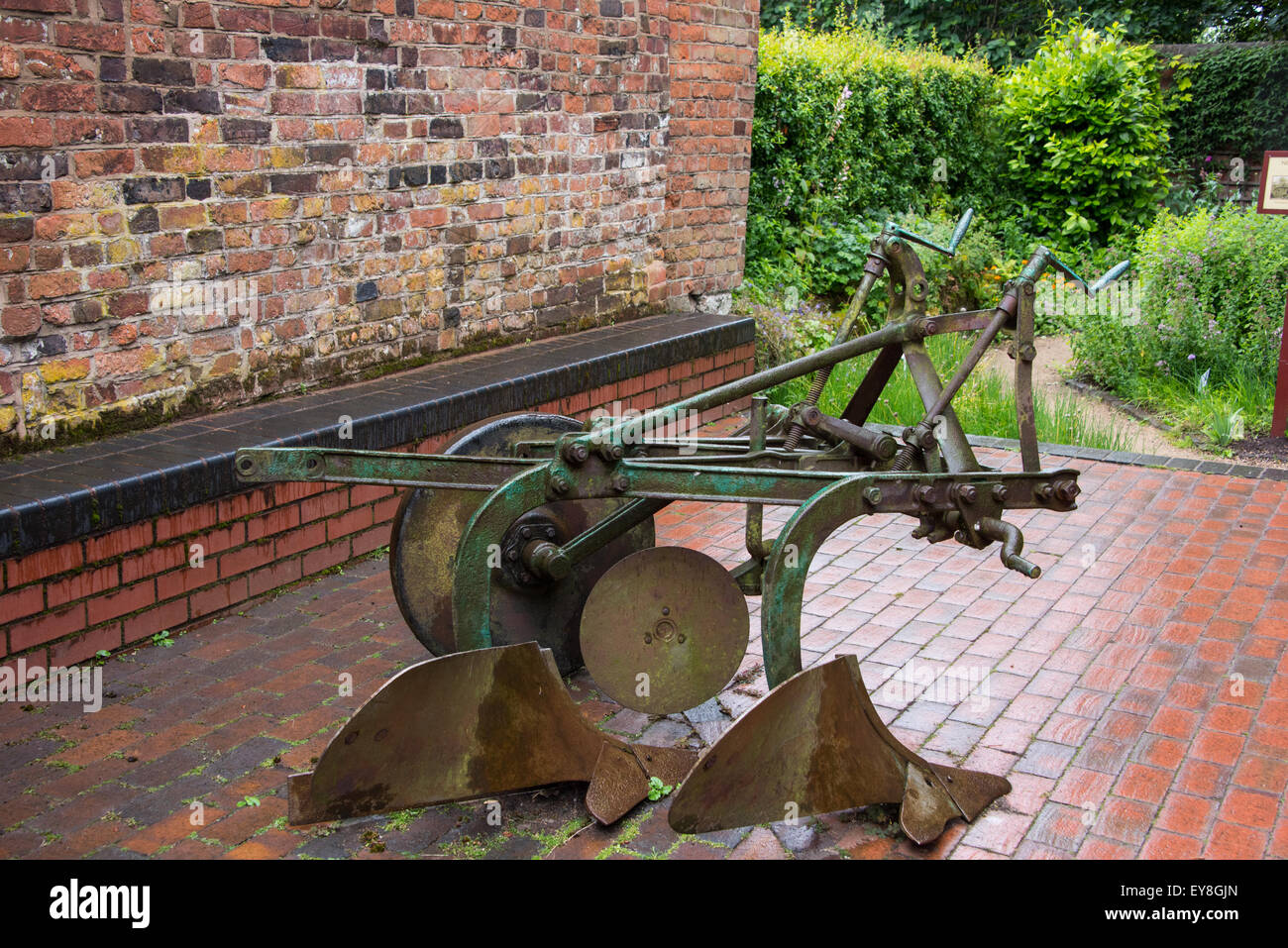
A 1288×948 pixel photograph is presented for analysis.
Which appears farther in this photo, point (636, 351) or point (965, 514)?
point (636, 351)

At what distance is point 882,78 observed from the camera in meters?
11.7

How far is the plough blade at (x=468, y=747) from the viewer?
3.05m

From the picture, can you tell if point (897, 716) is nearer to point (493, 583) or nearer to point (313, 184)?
point (493, 583)

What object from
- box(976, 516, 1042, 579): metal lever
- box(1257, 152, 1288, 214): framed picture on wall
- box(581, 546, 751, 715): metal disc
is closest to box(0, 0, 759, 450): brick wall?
box(581, 546, 751, 715): metal disc

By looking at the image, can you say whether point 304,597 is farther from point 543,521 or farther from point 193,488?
point 543,521

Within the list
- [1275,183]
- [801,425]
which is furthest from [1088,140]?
[801,425]

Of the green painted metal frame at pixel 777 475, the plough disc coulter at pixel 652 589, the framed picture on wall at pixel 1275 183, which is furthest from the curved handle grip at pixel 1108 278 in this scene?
the framed picture on wall at pixel 1275 183

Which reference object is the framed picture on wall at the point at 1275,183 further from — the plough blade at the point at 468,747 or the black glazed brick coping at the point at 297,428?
the plough blade at the point at 468,747

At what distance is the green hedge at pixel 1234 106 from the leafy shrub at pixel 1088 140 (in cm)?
76

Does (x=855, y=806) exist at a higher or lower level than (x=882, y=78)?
lower

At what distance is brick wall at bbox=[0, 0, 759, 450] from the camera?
4.20 meters

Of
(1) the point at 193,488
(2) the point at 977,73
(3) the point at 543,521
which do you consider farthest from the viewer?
(2) the point at 977,73

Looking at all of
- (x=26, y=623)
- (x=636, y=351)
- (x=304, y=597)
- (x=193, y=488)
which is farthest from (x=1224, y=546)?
(x=26, y=623)

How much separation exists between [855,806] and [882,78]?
978cm
